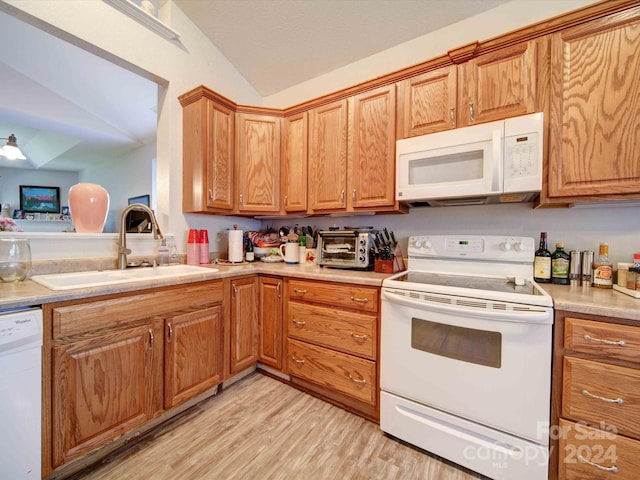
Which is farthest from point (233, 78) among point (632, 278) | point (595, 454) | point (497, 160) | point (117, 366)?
point (595, 454)

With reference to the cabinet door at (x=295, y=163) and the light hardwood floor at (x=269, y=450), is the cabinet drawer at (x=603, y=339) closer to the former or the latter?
the light hardwood floor at (x=269, y=450)

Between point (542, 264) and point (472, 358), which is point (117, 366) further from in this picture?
point (542, 264)

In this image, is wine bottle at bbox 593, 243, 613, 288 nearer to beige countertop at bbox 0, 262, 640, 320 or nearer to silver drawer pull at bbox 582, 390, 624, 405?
beige countertop at bbox 0, 262, 640, 320

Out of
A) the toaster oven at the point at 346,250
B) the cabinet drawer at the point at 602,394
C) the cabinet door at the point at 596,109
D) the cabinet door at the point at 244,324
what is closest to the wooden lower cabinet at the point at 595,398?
the cabinet drawer at the point at 602,394

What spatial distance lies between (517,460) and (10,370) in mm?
2058

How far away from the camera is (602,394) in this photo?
3.27ft

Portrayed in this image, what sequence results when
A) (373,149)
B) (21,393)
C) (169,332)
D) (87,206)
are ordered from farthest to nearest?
1. (373,149)
2. (87,206)
3. (169,332)
4. (21,393)

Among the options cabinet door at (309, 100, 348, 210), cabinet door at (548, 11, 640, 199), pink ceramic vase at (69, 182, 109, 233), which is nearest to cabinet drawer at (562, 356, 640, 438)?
cabinet door at (548, 11, 640, 199)

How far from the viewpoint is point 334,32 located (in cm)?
208

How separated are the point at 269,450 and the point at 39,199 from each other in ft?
25.1

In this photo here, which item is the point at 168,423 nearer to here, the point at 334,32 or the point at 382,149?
the point at 382,149

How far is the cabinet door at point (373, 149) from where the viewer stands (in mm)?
1771

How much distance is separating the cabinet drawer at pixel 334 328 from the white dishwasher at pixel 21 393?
4.03 feet

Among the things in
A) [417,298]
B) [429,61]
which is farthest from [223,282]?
[429,61]
